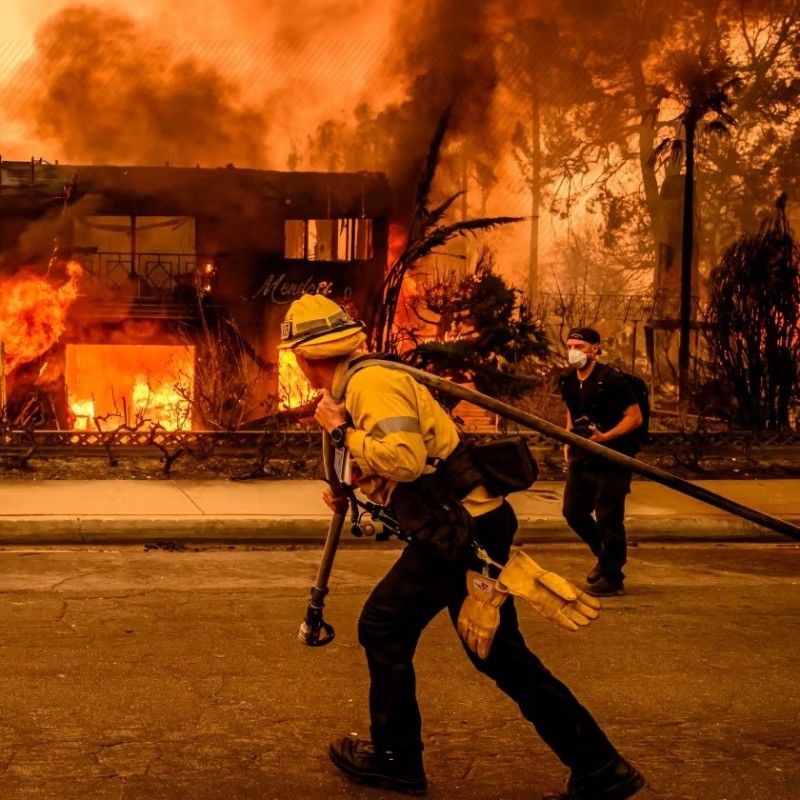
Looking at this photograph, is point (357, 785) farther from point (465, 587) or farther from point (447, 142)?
point (447, 142)

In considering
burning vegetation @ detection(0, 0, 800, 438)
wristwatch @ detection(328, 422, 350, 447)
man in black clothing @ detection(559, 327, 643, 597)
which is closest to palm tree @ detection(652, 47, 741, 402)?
burning vegetation @ detection(0, 0, 800, 438)

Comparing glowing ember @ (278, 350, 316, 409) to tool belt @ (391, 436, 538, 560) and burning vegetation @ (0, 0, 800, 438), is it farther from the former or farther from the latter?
tool belt @ (391, 436, 538, 560)

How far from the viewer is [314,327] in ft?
12.7

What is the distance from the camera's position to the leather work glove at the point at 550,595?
3732mm

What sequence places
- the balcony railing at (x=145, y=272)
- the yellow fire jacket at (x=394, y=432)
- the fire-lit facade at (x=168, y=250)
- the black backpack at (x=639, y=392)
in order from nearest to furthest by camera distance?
the yellow fire jacket at (x=394, y=432) → the black backpack at (x=639, y=392) → the fire-lit facade at (x=168, y=250) → the balcony railing at (x=145, y=272)

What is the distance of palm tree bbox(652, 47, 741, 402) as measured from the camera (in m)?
18.1

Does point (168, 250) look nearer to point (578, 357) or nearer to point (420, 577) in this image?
point (578, 357)

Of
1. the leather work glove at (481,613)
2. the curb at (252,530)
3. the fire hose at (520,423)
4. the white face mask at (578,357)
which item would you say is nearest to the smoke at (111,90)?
the curb at (252,530)

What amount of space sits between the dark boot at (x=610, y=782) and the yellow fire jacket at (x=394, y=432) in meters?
0.88

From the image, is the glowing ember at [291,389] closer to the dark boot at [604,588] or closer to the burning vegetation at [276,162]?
the burning vegetation at [276,162]

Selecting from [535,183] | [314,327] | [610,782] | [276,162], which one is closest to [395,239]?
[276,162]

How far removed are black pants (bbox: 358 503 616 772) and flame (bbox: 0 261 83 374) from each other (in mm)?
14576

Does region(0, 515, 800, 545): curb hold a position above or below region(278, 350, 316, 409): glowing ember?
below

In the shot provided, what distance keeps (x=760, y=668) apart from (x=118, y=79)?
19507 millimetres
